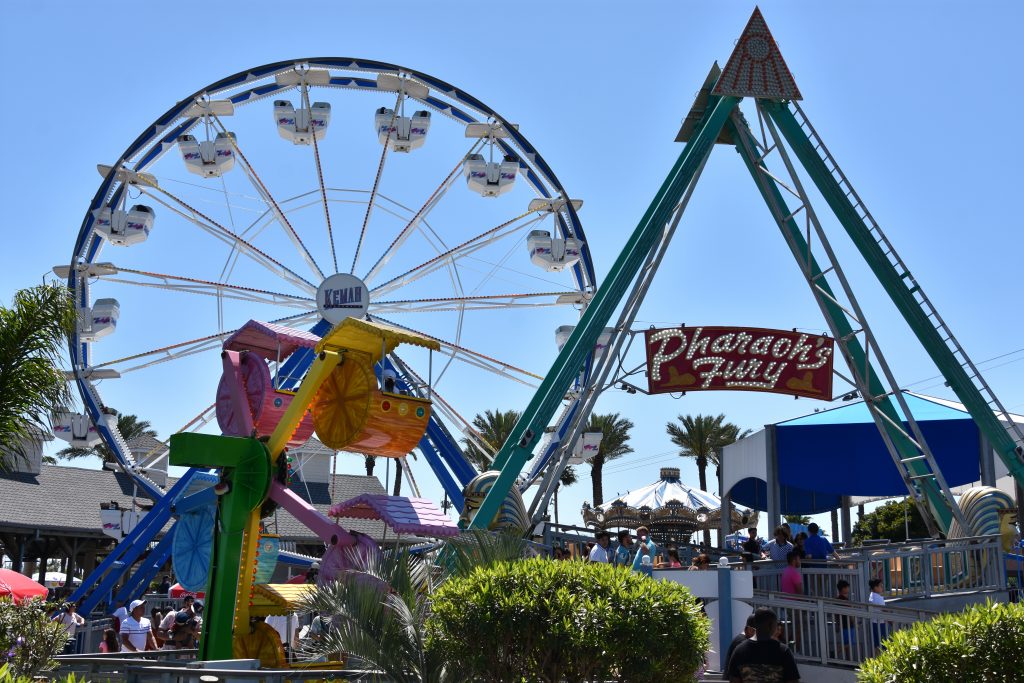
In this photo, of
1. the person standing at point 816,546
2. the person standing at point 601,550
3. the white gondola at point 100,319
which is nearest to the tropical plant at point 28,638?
the person standing at point 601,550

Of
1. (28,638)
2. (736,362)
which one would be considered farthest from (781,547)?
(28,638)

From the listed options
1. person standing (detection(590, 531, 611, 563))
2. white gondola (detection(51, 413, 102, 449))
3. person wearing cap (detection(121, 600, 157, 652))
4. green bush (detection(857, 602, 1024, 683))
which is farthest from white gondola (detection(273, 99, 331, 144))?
green bush (detection(857, 602, 1024, 683))

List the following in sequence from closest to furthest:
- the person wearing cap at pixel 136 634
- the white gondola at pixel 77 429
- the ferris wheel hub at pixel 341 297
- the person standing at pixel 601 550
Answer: the person standing at pixel 601 550
the person wearing cap at pixel 136 634
the ferris wheel hub at pixel 341 297
the white gondola at pixel 77 429

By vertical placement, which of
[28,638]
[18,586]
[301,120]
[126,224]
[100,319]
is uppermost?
[301,120]

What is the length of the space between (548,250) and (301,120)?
6857 mm

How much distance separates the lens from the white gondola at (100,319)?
26906 mm

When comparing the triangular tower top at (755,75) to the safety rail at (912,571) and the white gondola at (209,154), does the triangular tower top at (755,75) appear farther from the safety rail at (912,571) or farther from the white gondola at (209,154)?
the white gondola at (209,154)

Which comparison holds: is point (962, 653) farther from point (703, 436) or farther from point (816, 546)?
point (703, 436)

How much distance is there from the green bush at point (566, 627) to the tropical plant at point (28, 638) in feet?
14.5

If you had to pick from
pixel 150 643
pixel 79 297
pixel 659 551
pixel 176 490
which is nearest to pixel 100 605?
pixel 176 490

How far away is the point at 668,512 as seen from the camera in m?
33.5

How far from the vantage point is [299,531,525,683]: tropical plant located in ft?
30.0

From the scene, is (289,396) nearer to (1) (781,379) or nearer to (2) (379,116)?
(1) (781,379)

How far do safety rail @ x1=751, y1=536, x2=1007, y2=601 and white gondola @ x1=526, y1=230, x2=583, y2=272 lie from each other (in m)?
13.3
